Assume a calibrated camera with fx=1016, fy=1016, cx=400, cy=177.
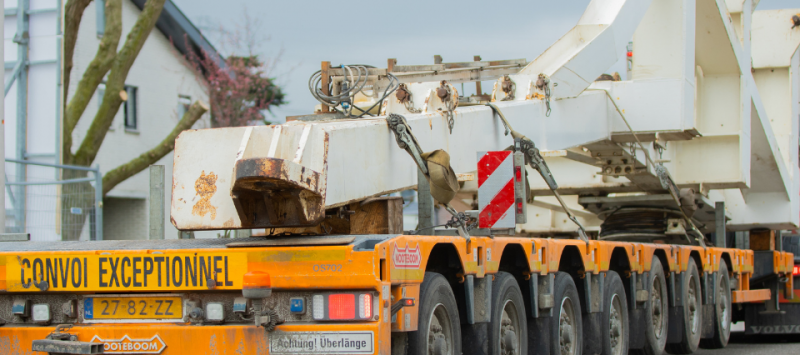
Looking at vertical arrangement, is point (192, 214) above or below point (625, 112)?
below

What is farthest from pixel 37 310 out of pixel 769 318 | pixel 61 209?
pixel 769 318

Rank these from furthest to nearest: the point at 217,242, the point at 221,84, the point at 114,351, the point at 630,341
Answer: the point at 221,84 → the point at 630,341 → the point at 217,242 → the point at 114,351

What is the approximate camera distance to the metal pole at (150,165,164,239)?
7184 mm

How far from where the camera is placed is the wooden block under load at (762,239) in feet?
48.7

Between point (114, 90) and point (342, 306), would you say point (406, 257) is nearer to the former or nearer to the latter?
point (342, 306)

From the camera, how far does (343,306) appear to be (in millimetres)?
5129

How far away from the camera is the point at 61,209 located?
1452 centimetres

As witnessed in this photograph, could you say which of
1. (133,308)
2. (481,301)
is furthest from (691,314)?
(133,308)

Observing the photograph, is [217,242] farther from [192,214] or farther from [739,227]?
[739,227]

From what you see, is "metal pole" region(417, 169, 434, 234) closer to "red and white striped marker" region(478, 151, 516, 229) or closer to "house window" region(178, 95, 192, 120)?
"red and white striped marker" region(478, 151, 516, 229)

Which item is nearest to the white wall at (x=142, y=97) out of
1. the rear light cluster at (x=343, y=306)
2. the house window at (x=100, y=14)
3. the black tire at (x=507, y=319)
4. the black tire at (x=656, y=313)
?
the house window at (x=100, y=14)

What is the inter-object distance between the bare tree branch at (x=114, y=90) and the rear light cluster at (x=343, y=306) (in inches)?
504

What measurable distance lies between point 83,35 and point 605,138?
1623cm

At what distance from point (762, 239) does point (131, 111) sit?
1649 cm
